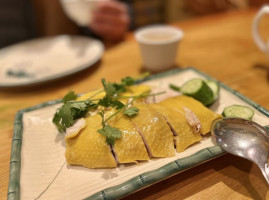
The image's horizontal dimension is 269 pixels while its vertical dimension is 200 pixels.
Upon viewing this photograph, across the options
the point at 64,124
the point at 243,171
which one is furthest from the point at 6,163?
the point at 243,171

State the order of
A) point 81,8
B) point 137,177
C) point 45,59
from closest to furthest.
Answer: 1. point 137,177
2. point 45,59
3. point 81,8

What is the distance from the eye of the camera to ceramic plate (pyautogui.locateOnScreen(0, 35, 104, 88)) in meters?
2.05

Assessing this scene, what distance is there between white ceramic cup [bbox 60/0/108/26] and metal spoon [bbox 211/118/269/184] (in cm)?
195

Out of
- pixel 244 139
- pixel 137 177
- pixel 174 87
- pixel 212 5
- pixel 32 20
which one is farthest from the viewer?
pixel 212 5

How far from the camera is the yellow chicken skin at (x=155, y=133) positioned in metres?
1.16

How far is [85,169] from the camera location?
44.5 inches

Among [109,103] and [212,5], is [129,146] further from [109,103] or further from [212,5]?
[212,5]

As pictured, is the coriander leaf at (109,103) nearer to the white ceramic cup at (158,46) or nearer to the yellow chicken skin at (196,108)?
the yellow chicken skin at (196,108)

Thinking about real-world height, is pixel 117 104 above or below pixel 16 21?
below

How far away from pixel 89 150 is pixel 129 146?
19cm

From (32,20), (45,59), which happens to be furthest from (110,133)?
(32,20)

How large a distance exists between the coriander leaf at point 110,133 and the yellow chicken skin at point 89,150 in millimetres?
29

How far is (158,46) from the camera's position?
6.54 feet

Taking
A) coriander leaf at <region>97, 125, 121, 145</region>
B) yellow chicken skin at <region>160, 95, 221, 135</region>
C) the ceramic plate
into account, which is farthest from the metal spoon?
the ceramic plate
